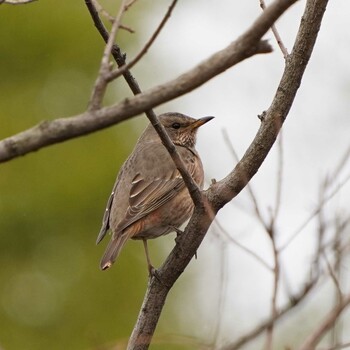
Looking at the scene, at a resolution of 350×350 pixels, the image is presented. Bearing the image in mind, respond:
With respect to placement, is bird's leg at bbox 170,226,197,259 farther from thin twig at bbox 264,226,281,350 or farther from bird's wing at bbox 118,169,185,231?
thin twig at bbox 264,226,281,350

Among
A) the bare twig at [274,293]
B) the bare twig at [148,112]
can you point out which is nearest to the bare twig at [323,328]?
the bare twig at [274,293]

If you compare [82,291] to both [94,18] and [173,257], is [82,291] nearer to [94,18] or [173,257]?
[173,257]

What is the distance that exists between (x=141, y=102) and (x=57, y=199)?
12787mm

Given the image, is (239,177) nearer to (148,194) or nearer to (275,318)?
(148,194)

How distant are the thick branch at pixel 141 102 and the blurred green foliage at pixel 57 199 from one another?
1149cm

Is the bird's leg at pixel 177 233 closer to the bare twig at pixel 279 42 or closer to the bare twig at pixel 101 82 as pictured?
the bare twig at pixel 279 42

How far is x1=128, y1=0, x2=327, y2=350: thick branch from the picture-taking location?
216 inches

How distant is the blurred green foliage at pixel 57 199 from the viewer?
15.6m

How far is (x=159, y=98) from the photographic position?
3.54 metres

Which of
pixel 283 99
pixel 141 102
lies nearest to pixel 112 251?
pixel 283 99

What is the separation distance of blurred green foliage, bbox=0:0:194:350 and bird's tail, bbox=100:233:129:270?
24.3 feet

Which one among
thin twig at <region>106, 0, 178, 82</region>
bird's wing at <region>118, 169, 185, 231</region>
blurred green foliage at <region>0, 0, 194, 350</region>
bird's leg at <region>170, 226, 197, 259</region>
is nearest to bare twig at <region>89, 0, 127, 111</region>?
thin twig at <region>106, 0, 178, 82</region>

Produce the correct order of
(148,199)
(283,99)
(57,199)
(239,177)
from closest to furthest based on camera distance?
1. (283,99)
2. (239,177)
3. (148,199)
4. (57,199)

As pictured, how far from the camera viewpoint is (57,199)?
16.2 m
